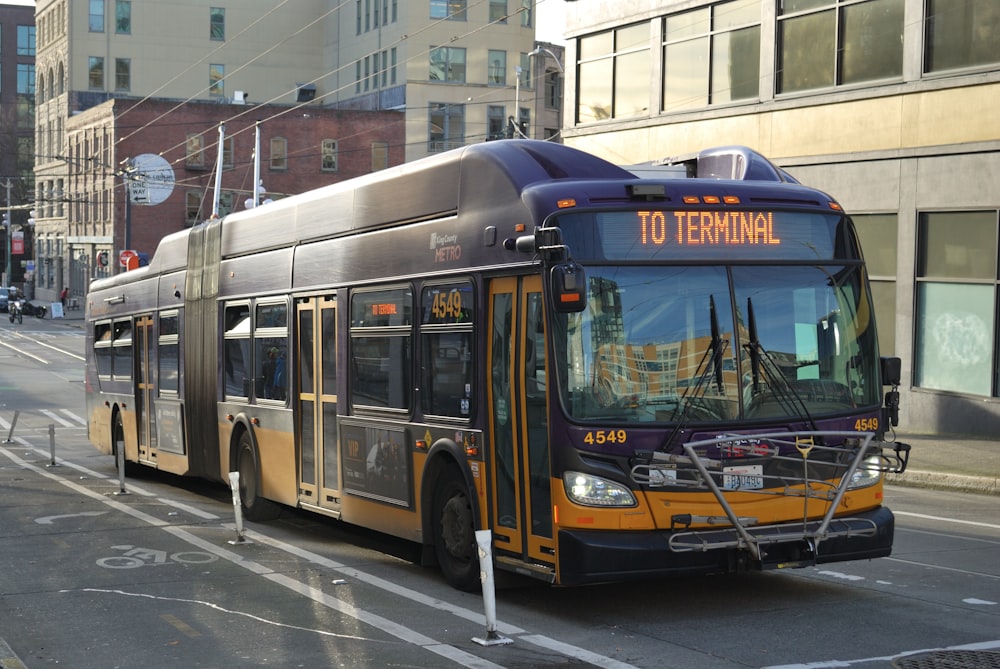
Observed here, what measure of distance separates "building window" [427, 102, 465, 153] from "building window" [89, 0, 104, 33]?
22931 millimetres

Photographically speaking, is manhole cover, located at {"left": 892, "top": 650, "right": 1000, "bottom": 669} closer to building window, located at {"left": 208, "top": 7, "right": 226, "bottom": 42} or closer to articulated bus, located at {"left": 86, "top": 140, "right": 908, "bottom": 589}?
articulated bus, located at {"left": 86, "top": 140, "right": 908, "bottom": 589}

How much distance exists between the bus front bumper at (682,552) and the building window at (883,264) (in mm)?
16352

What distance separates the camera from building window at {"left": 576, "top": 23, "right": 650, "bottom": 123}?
30.9 meters

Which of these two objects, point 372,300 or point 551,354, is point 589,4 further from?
point 551,354

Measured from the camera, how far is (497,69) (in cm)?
8175

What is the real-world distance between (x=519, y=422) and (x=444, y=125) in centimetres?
7293

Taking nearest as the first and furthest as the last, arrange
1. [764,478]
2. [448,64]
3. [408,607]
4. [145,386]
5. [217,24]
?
[764,478]
[408,607]
[145,386]
[448,64]
[217,24]

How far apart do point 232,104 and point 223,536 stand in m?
66.6

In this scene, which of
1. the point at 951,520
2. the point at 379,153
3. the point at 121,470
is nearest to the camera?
the point at 951,520

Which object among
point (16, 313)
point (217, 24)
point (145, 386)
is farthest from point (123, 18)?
point (145, 386)

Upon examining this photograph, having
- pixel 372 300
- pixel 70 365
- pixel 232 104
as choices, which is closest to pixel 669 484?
pixel 372 300

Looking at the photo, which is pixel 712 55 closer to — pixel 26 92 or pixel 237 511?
pixel 237 511

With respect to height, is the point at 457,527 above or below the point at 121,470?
above

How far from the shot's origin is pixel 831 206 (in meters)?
9.94
